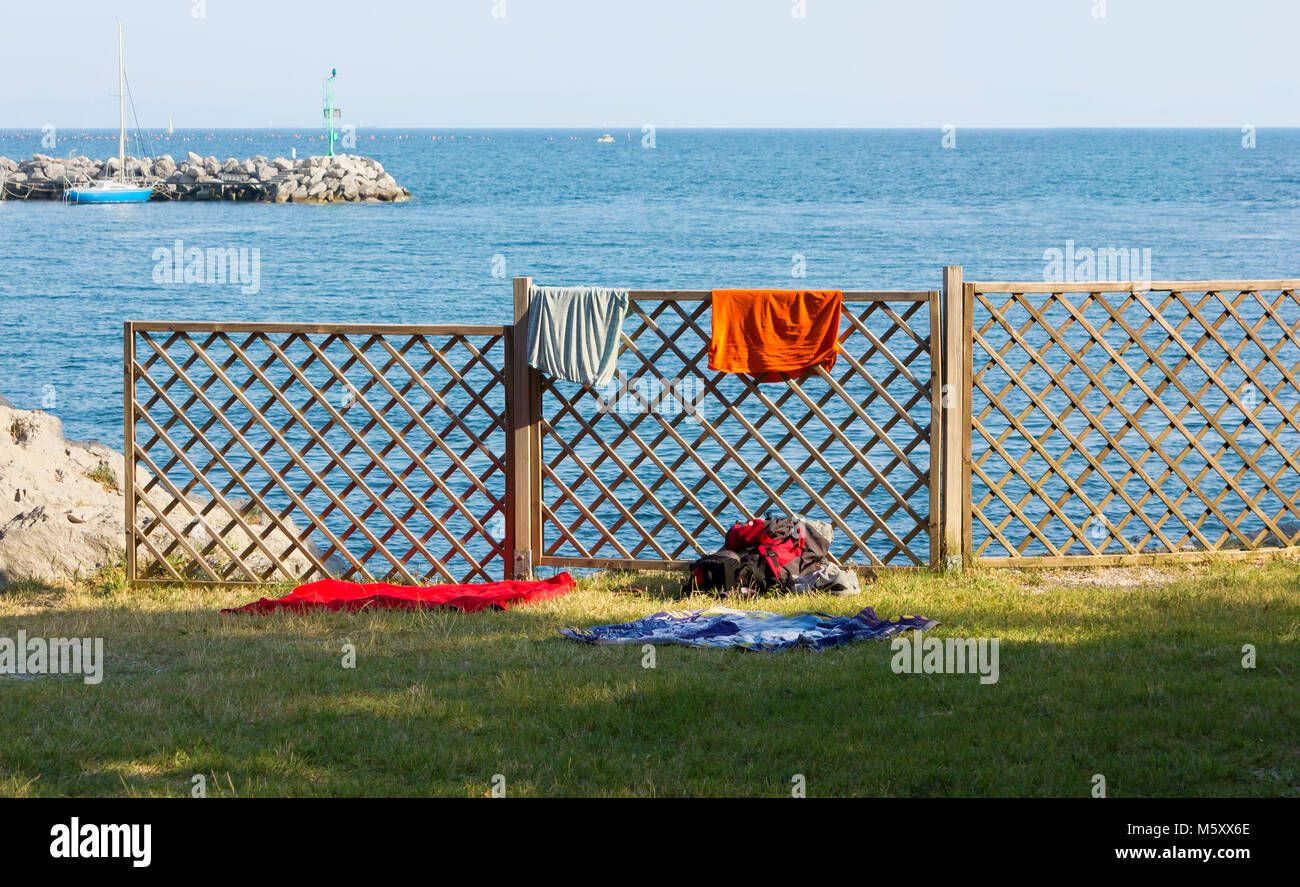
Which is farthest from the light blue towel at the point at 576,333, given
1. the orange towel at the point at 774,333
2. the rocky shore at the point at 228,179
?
the rocky shore at the point at 228,179

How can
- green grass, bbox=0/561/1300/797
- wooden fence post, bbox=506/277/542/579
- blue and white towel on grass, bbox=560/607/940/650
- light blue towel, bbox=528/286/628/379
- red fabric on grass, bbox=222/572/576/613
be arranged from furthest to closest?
wooden fence post, bbox=506/277/542/579 < light blue towel, bbox=528/286/628/379 < red fabric on grass, bbox=222/572/576/613 < blue and white towel on grass, bbox=560/607/940/650 < green grass, bbox=0/561/1300/797

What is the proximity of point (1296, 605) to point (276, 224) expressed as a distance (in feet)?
166

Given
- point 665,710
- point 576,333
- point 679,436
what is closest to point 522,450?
point 576,333

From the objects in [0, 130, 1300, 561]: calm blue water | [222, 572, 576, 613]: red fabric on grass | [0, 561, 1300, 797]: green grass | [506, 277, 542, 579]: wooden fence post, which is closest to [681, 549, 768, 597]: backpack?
[0, 561, 1300, 797]: green grass

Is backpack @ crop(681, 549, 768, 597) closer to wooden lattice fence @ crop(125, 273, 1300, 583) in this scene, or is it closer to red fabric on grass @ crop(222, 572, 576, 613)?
wooden lattice fence @ crop(125, 273, 1300, 583)

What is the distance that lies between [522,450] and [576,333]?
720mm

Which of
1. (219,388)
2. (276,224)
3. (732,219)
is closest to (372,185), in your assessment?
(276,224)

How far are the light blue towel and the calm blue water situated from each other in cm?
1236

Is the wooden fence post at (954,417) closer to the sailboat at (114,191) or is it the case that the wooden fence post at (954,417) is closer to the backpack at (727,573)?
the backpack at (727,573)

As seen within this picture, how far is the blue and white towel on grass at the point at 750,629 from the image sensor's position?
5.46 metres

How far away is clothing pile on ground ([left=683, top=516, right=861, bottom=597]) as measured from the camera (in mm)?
6484

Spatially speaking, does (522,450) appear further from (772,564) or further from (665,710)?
(665,710)

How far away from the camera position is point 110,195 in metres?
61.1
